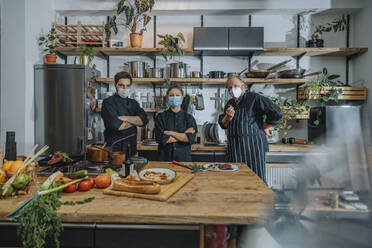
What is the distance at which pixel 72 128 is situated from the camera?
130 inches

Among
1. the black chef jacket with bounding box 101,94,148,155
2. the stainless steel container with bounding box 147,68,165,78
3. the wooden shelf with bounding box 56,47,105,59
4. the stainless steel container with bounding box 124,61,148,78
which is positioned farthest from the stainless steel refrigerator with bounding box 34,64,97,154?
the stainless steel container with bounding box 147,68,165,78

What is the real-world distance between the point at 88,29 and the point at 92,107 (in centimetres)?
122

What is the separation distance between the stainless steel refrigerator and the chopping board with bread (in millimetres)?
2193

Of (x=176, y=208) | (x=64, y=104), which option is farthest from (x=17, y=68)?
(x=176, y=208)

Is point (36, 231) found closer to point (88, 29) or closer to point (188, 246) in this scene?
point (188, 246)

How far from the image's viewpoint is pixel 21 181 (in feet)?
3.84

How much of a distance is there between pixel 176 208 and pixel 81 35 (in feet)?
10.6

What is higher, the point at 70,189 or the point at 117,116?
the point at 117,116

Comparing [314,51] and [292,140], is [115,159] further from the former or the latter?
[314,51]

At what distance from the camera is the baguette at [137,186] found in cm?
121

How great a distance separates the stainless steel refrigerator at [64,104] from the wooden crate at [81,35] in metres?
0.49

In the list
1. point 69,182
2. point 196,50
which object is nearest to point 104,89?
point 196,50

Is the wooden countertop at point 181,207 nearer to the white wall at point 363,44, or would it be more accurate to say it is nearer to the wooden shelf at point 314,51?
the wooden shelf at point 314,51

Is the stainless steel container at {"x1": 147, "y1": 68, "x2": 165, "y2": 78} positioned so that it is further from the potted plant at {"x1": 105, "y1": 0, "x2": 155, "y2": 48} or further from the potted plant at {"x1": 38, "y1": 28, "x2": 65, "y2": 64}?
the potted plant at {"x1": 38, "y1": 28, "x2": 65, "y2": 64}
